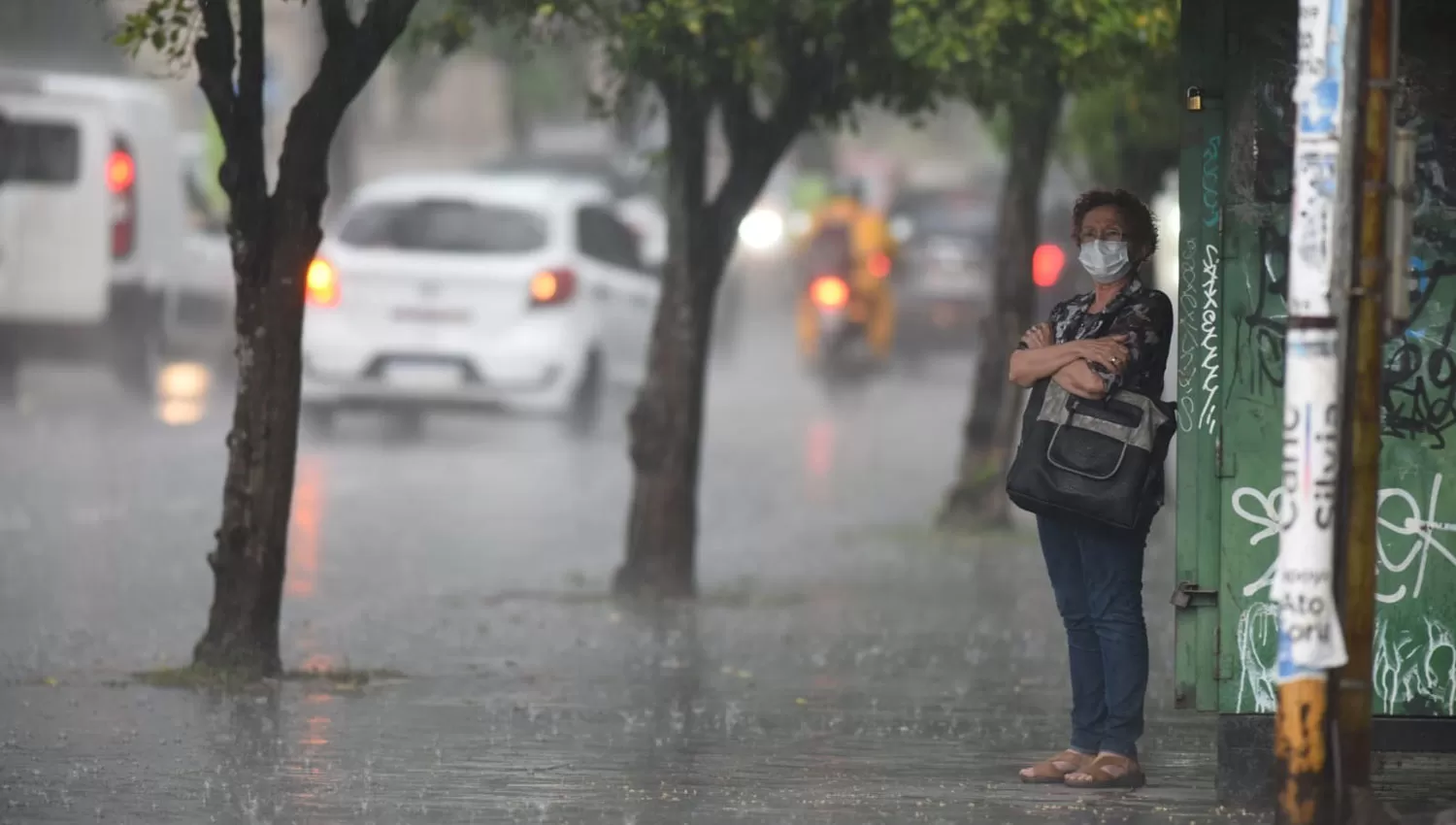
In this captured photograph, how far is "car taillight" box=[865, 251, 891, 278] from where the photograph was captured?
29.7 metres

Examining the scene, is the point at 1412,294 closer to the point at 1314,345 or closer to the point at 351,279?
the point at 1314,345

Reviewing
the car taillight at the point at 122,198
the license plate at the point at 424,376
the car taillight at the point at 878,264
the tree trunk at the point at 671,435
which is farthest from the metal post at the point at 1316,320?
the car taillight at the point at 878,264

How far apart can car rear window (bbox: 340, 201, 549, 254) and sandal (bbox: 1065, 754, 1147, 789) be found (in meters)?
12.9

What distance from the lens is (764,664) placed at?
1136 cm

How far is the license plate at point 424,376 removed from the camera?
66.7ft

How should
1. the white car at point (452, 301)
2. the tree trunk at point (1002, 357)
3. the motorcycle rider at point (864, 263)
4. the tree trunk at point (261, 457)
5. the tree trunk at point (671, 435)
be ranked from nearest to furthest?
the tree trunk at point (261, 457) < the tree trunk at point (671, 435) < the tree trunk at point (1002, 357) < the white car at point (452, 301) < the motorcycle rider at point (864, 263)

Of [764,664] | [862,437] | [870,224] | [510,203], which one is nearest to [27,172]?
[510,203]

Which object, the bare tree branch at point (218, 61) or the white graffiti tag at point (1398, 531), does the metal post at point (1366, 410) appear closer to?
the white graffiti tag at point (1398, 531)

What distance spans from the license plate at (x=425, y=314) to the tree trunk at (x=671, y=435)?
6.76m

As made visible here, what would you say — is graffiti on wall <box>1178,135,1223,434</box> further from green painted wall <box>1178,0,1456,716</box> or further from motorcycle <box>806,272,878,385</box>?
motorcycle <box>806,272,878,385</box>

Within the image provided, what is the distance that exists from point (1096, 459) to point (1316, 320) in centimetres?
117

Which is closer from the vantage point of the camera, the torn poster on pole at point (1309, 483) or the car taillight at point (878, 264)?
the torn poster on pole at point (1309, 483)

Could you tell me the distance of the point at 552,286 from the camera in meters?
20.6

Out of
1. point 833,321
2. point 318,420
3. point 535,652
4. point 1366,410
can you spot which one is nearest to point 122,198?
point 318,420
